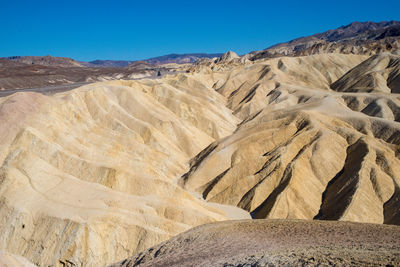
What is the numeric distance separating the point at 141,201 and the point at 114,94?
969 inches

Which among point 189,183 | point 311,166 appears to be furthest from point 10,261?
point 311,166

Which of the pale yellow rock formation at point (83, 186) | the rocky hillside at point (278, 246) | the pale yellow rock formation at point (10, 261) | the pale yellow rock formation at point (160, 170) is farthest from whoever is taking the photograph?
the pale yellow rock formation at point (160, 170)

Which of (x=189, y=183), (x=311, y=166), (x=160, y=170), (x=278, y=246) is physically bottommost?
(x=278, y=246)

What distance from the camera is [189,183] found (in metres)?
32.8

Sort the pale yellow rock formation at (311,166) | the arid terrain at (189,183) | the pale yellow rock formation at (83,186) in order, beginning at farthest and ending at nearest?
1. the pale yellow rock formation at (311,166)
2. the pale yellow rock formation at (83,186)
3. the arid terrain at (189,183)

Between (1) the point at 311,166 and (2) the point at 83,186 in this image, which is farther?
(1) the point at 311,166

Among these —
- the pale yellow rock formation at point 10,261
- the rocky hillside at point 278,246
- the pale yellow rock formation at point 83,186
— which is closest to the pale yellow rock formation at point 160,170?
the pale yellow rock formation at point 83,186

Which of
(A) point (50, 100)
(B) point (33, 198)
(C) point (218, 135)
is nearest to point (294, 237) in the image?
(B) point (33, 198)

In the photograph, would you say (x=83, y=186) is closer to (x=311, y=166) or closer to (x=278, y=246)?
(x=278, y=246)

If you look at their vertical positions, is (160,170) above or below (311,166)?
below

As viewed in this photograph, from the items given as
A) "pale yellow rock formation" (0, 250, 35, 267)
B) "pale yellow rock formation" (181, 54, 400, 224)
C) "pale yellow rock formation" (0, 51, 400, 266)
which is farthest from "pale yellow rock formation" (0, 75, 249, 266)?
"pale yellow rock formation" (181, 54, 400, 224)

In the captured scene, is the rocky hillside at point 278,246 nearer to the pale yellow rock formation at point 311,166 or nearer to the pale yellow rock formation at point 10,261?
the pale yellow rock formation at point 10,261

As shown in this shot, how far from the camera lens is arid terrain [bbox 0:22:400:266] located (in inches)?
636

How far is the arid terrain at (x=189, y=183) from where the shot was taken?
16156 mm
